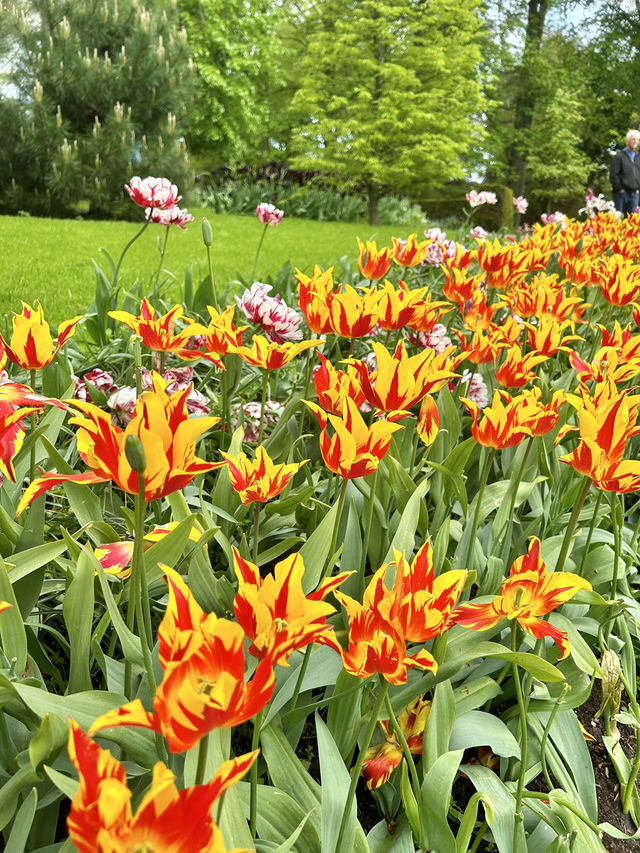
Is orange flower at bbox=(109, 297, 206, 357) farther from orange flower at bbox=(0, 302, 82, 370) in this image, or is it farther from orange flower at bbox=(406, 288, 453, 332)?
orange flower at bbox=(406, 288, 453, 332)

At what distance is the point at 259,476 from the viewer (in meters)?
1.21

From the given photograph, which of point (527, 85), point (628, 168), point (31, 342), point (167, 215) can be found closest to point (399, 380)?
point (31, 342)

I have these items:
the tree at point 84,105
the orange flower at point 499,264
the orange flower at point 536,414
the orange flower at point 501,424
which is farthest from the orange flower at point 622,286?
the tree at point 84,105

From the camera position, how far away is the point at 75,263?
17.9 ft

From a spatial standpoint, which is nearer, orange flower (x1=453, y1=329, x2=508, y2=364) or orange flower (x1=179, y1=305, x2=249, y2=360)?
orange flower (x1=179, y1=305, x2=249, y2=360)

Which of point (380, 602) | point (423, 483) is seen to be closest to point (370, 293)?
point (423, 483)

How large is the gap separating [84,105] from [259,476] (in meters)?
12.0

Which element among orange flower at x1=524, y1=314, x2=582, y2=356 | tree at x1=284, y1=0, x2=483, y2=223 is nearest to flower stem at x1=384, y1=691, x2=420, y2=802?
orange flower at x1=524, y1=314, x2=582, y2=356

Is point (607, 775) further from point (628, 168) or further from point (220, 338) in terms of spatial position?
point (628, 168)

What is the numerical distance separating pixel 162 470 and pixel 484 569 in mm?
1084

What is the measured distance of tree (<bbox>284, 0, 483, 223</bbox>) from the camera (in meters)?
14.9

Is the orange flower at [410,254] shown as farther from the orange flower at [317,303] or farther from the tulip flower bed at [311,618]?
the orange flower at [317,303]

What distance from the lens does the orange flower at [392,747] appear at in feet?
3.85

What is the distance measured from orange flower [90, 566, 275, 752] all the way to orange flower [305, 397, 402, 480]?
0.46m
